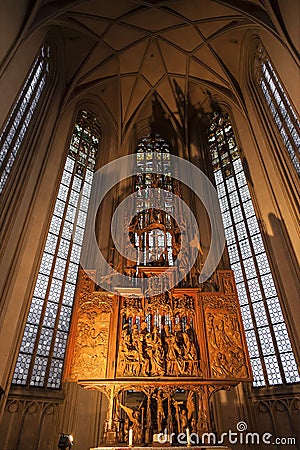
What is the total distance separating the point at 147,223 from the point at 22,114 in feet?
15.5

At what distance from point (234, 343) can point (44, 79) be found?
10161 mm

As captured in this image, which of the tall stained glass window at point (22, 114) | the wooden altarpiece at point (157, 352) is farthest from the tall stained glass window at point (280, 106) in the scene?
the tall stained glass window at point (22, 114)

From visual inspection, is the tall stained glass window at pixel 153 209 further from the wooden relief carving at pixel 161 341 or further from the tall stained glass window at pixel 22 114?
the tall stained glass window at pixel 22 114

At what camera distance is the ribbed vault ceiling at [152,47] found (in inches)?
437

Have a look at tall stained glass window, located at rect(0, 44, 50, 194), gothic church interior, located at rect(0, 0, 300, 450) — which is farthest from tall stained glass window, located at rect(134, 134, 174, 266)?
tall stained glass window, located at rect(0, 44, 50, 194)

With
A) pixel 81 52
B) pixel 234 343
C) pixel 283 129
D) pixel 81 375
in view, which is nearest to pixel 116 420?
pixel 81 375

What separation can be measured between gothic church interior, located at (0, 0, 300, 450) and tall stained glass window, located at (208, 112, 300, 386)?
0.04 meters

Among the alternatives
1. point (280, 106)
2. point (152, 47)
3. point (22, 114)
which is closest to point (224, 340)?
point (280, 106)

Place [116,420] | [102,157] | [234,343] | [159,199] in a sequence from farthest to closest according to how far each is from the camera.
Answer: [102,157]
[159,199]
[234,343]
[116,420]

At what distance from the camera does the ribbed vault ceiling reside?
11109 mm

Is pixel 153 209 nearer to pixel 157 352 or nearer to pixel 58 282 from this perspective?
pixel 58 282

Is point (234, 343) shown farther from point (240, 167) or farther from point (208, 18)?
point (208, 18)

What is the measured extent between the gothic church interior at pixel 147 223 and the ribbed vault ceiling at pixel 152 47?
0.19 ft

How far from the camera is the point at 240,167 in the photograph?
12133 mm
